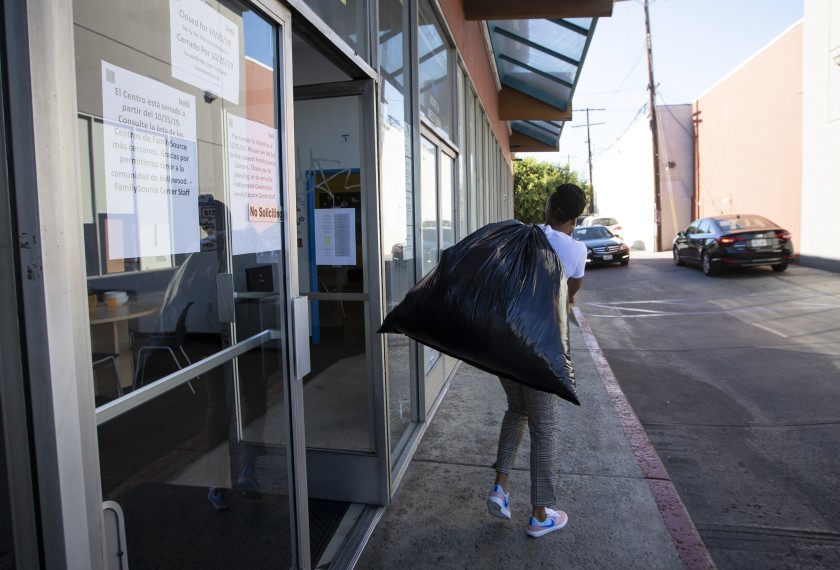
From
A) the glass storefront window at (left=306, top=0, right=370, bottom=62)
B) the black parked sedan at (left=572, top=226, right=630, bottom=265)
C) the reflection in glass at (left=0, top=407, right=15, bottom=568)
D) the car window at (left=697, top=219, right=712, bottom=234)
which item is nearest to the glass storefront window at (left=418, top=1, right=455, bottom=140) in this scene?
the glass storefront window at (left=306, top=0, right=370, bottom=62)

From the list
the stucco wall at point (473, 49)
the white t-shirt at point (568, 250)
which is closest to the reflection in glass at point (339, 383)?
the white t-shirt at point (568, 250)

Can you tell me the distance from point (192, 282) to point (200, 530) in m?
0.92

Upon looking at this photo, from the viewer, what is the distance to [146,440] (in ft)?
6.30

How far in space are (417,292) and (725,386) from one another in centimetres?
463

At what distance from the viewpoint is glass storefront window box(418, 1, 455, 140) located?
4781mm

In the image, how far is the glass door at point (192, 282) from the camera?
4.98 ft

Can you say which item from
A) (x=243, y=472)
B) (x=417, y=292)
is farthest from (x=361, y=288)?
(x=243, y=472)

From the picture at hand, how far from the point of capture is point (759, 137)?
19.2 meters

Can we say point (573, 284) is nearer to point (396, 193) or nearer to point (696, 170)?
point (396, 193)

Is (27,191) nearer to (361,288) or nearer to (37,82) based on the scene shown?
(37,82)

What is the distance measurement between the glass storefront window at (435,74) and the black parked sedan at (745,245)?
10.7 meters

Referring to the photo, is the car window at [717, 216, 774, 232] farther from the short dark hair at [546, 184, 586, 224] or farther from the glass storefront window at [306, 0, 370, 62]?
the glass storefront window at [306, 0, 370, 62]

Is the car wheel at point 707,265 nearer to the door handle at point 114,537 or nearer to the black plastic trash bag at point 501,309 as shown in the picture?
the black plastic trash bag at point 501,309

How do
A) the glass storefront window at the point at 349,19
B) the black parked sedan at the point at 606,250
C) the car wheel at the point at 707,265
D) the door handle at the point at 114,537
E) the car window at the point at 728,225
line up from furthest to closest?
the black parked sedan at the point at 606,250, the car wheel at the point at 707,265, the car window at the point at 728,225, the glass storefront window at the point at 349,19, the door handle at the point at 114,537
